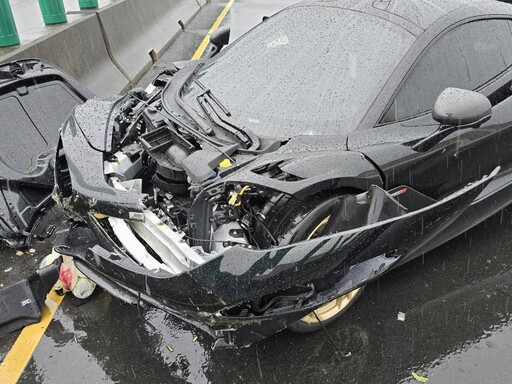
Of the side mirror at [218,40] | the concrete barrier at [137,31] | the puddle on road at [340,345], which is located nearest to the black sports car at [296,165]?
the puddle on road at [340,345]

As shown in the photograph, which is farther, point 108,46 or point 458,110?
point 108,46

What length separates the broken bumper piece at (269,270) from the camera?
2170 mm

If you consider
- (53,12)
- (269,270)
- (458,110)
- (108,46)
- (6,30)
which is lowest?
(269,270)

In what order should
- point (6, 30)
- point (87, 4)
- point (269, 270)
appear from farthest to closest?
point (87, 4)
point (6, 30)
point (269, 270)

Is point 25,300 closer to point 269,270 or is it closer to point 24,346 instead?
point 24,346

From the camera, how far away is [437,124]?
115 inches

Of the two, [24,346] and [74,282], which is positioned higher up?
[74,282]

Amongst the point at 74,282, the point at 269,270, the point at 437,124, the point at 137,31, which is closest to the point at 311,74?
the point at 437,124

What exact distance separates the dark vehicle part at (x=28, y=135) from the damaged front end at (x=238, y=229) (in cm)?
79

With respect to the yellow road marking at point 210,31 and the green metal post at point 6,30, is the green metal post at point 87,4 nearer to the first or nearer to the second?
the green metal post at point 6,30

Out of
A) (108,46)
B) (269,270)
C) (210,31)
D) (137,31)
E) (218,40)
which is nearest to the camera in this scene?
(269,270)

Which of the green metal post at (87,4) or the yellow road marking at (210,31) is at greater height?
the green metal post at (87,4)

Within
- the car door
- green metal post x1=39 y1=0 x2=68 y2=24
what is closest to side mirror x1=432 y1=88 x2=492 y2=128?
the car door

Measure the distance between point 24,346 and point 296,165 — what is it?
1973 millimetres
